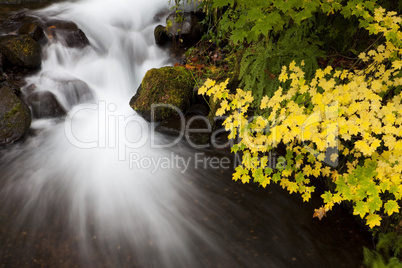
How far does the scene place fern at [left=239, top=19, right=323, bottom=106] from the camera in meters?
3.67

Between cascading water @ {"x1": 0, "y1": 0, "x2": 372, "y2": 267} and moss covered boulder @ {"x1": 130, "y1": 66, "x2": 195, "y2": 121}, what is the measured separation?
390 millimetres

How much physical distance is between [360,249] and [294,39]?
257cm

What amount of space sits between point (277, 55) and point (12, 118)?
180 inches

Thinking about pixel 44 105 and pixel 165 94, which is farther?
pixel 44 105

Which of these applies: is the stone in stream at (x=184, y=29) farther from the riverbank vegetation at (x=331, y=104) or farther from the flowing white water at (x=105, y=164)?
the riverbank vegetation at (x=331, y=104)

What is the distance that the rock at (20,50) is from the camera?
6266mm

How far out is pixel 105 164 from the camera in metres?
4.99

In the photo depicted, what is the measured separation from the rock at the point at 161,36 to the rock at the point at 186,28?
0.17m

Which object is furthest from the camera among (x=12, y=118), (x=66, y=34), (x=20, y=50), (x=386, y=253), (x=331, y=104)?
(x=66, y=34)

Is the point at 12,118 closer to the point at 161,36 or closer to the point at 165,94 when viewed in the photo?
the point at 165,94

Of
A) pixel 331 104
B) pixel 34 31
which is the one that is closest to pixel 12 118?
pixel 34 31

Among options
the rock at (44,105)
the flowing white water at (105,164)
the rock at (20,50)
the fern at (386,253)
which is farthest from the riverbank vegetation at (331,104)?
the rock at (20,50)

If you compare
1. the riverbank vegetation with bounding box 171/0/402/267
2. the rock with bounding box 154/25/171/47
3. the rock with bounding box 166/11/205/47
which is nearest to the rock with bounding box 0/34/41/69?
the rock with bounding box 154/25/171/47

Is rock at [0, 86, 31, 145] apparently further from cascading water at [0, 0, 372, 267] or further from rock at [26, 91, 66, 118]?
rock at [26, 91, 66, 118]
